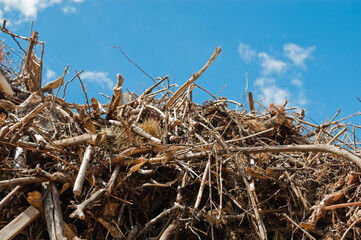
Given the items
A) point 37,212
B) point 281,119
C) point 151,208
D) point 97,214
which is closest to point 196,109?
point 281,119

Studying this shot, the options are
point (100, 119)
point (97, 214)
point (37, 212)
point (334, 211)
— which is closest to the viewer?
point (37, 212)

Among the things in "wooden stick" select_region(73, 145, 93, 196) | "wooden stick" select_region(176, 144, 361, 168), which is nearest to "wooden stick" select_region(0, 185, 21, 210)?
"wooden stick" select_region(73, 145, 93, 196)

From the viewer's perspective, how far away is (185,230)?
125 inches

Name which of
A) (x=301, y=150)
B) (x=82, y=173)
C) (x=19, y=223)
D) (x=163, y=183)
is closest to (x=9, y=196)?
(x=19, y=223)

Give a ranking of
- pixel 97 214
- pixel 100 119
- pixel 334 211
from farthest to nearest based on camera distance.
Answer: pixel 100 119, pixel 334 211, pixel 97 214

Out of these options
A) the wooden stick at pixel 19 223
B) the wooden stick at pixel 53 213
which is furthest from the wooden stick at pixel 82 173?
the wooden stick at pixel 19 223

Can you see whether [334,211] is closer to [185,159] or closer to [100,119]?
[185,159]

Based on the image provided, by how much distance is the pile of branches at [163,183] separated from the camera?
2.79 metres

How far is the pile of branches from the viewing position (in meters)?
2.79

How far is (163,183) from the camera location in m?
3.23

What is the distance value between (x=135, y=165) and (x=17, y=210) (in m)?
0.90

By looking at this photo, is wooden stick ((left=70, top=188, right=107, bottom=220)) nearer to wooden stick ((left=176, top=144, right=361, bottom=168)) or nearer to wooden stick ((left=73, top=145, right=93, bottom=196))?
wooden stick ((left=73, top=145, right=93, bottom=196))

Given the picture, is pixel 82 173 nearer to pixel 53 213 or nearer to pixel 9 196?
pixel 53 213


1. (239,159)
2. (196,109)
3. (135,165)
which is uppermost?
(196,109)
